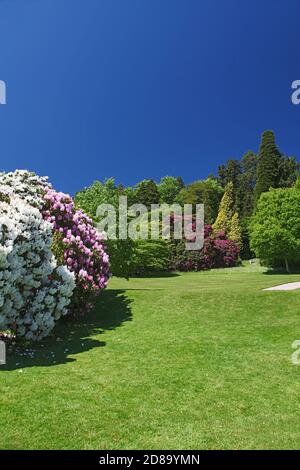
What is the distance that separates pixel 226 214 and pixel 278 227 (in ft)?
57.9

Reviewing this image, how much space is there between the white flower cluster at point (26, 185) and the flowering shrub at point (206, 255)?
3283 cm

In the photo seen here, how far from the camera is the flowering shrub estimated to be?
1871 inches

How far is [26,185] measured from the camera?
48.4ft

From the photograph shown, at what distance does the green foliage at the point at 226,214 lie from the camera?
2238 inches

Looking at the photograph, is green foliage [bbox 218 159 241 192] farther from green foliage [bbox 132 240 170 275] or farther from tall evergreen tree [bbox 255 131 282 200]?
green foliage [bbox 132 240 170 275]

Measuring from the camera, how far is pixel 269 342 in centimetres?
1117

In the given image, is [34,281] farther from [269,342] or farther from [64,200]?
[269,342]

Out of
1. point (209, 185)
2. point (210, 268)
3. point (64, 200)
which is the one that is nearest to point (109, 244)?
point (64, 200)

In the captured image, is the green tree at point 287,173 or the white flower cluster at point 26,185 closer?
the white flower cluster at point 26,185

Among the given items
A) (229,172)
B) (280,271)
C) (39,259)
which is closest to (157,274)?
(280,271)

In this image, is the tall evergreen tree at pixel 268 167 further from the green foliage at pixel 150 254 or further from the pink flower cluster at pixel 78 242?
the pink flower cluster at pixel 78 242

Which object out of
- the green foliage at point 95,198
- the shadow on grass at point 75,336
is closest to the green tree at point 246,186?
the green foliage at point 95,198

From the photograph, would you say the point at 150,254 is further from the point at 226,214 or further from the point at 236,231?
the point at 226,214

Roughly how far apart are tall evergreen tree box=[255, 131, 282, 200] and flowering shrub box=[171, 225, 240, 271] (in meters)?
9.16
